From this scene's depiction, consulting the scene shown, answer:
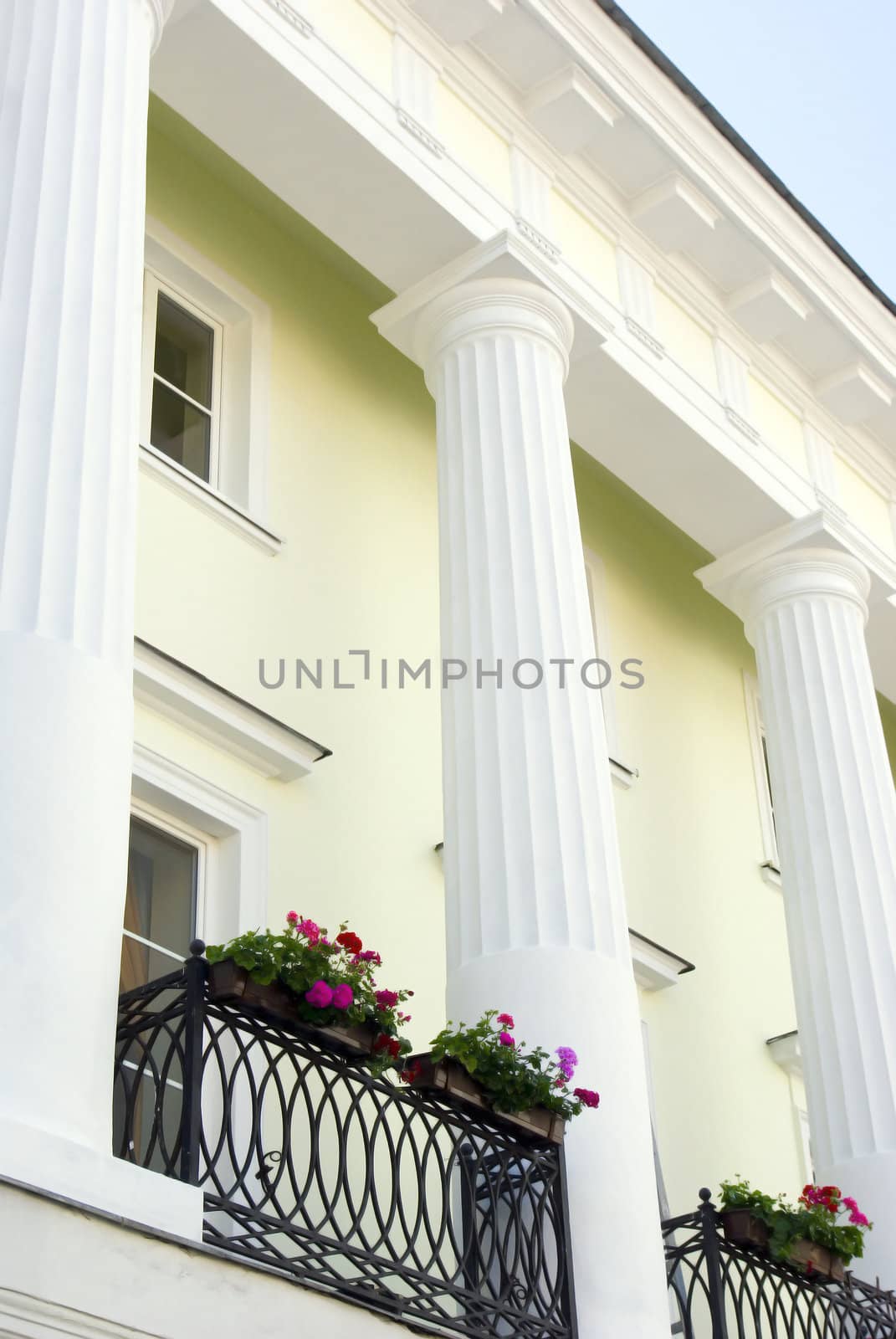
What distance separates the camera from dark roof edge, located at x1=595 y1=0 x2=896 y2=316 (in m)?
11.2

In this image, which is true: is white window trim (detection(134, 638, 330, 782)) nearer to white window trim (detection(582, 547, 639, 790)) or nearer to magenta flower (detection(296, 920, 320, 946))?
magenta flower (detection(296, 920, 320, 946))

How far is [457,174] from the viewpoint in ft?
33.6

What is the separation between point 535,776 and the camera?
27.3 ft

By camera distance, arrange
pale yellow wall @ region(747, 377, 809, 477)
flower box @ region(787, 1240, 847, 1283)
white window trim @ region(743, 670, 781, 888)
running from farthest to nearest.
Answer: white window trim @ region(743, 670, 781, 888)
pale yellow wall @ region(747, 377, 809, 477)
flower box @ region(787, 1240, 847, 1283)

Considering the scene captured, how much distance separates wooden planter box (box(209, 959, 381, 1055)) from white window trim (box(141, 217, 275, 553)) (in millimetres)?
3921

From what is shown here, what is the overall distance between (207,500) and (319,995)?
4008 mm

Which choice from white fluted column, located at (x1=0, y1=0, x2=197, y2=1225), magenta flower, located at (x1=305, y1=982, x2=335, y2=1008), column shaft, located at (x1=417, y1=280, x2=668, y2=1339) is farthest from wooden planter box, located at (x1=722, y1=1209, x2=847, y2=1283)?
white fluted column, located at (x1=0, y1=0, x2=197, y2=1225)

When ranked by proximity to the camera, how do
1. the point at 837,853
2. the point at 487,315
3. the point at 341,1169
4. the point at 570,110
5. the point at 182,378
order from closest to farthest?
the point at 341,1169, the point at 487,315, the point at 182,378, the point at 837,853, the point at 570,110

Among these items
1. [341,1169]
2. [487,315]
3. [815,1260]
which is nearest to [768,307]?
[487,315]

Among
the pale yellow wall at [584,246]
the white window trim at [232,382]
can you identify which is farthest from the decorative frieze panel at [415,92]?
the white window trim at [232,382]

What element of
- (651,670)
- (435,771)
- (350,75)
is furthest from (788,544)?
(350,75)

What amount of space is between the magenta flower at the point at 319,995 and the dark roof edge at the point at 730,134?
7106mm

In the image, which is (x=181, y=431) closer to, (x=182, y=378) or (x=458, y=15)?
(x=182, y=378)

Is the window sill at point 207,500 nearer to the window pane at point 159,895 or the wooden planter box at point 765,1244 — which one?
the window pane at point 159,895
